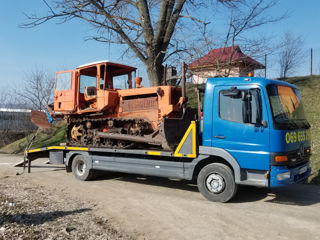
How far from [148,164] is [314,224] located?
372 cm

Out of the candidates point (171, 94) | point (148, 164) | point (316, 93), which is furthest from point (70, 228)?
point (316, 93)

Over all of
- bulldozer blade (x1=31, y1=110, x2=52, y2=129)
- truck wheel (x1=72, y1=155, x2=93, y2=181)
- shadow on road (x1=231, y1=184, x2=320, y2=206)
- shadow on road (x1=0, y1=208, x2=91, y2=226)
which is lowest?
shadow on road (x1=0, y1=208, x2=91, y2=226)

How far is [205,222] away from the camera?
182 inches

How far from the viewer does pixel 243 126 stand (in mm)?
5480

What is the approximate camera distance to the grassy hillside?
28.8 ft

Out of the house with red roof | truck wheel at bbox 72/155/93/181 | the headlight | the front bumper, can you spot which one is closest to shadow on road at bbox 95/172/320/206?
truck wheel at bbox 72/155/93/181

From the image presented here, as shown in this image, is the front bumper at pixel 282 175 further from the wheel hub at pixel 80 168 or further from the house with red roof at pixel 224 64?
the wheel hub at pixel 80 168

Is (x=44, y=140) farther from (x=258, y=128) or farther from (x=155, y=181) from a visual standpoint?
(x=258, y=128)

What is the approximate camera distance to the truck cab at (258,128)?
521 cm

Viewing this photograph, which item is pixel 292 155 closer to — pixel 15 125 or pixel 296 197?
pixel 296 197

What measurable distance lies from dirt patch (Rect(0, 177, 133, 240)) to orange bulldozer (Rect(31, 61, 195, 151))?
2.22 metres

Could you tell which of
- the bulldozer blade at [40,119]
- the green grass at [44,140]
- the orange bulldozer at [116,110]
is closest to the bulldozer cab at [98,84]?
the orange bulldozer at [116,110]

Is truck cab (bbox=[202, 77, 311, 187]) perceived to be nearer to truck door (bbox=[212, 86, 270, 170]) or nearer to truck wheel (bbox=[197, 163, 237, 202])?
truck door (bbox=[212, 86, 270, 170])

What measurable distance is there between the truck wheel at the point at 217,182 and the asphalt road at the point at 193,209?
18 centimetres
